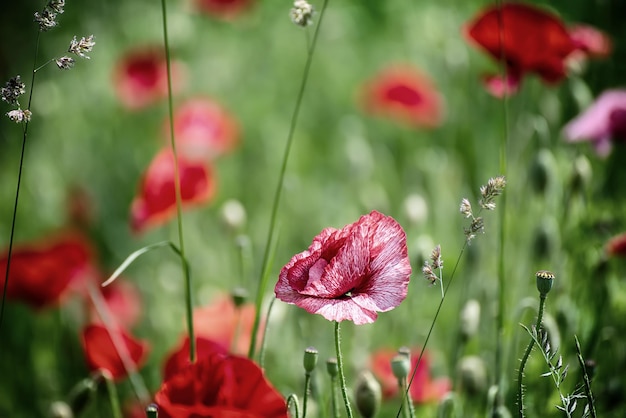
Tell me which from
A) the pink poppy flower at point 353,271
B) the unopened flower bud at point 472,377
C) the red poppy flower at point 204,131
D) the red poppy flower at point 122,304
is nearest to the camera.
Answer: the pink poppy flower at point 353,271

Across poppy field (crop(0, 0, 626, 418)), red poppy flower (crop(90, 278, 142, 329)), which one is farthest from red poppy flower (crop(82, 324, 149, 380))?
red poppy flower (crop(90, 278, 142, 329))

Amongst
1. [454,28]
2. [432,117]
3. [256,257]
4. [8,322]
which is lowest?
[8,322]

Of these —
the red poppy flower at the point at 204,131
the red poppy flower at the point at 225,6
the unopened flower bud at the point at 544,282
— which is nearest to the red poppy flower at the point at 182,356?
the unopened flower bud at the point at 544,282

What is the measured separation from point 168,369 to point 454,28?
1.48 m

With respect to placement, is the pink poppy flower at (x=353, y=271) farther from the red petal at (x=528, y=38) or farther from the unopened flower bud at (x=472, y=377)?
the red petal at (x=528, y=38)

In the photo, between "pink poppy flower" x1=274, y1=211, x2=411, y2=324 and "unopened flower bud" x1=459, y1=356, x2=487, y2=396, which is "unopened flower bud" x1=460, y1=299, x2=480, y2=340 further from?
"pink poppy flower" x1=274, y1=211, x2=411, y2=324

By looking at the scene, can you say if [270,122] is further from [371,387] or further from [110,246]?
[371,387]

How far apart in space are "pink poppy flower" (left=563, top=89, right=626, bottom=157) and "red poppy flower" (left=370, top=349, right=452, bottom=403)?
39 cm

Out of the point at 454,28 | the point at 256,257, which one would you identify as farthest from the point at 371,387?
the point at 454,28

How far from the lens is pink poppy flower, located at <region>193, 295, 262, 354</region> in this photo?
102cm

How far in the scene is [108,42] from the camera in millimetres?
2768

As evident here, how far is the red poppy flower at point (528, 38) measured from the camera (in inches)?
43.3

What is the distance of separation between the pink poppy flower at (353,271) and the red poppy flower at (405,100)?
4.42 feet

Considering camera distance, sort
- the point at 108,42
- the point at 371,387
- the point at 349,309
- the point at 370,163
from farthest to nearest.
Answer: the point at 108,42 → the point at 370,163 → the point at 371,387 → the point at 349,309
